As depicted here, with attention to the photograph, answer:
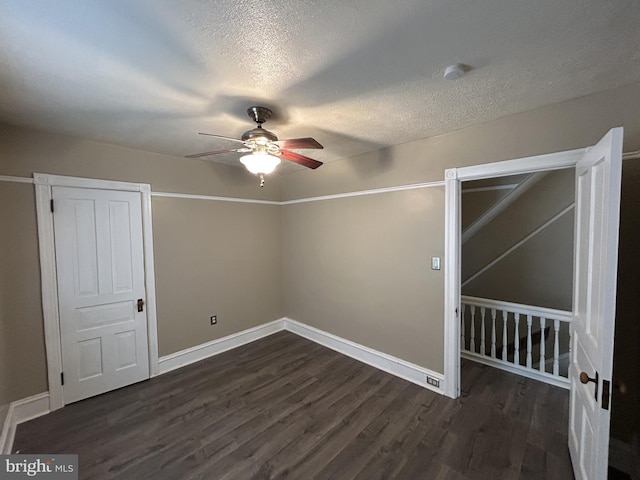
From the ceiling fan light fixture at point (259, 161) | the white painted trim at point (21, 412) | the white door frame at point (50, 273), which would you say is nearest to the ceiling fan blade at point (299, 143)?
the ceiling fan light fixture at point (259, 161)

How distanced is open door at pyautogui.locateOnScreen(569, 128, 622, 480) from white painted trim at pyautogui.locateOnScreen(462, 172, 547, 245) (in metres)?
1.88

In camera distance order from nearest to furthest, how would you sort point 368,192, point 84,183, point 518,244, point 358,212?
point 84,183 → point 368,192 → point 358,212 → point 518,244

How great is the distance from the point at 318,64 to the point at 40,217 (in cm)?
276

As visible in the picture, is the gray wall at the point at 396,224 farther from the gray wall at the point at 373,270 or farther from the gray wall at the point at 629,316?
the gray wall at the point at 629,316

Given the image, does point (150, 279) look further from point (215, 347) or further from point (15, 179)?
point (15, 179)

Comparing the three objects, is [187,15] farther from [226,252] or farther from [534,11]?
[226,252]

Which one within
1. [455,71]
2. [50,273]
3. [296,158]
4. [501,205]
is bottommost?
[50,273]

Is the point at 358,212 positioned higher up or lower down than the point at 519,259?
higher up

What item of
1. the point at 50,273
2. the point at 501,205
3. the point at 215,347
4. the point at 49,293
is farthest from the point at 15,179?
the point at 501,205

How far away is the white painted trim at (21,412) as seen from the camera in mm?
2066

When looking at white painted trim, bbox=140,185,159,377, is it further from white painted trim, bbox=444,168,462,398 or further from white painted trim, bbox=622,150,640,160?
white painted trim, bbox=622,150,640,160

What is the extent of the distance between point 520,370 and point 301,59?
3654 millimetres

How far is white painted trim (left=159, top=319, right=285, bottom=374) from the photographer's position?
125 inches

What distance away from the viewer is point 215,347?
3.55 m
